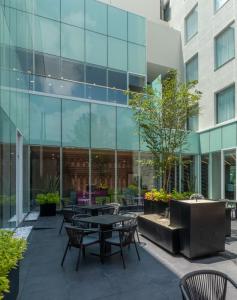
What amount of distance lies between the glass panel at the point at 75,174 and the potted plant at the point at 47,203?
112 cm

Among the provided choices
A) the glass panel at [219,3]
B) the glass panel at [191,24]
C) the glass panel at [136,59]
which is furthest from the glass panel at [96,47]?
the glass panel at [219,3]

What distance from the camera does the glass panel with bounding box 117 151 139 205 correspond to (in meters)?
14.0

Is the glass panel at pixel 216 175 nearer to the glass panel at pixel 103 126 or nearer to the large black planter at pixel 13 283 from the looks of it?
the glass panel at pixel 103 126

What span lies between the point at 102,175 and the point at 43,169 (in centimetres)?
296

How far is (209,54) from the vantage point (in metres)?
15.9

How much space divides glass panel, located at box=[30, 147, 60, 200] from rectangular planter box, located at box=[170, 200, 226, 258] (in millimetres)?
7472

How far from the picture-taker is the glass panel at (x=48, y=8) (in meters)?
13.8

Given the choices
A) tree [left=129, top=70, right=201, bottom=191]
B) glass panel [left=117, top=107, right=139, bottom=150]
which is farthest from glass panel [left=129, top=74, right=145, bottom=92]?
tree [left=129, top=70, right=201, bottom=191]

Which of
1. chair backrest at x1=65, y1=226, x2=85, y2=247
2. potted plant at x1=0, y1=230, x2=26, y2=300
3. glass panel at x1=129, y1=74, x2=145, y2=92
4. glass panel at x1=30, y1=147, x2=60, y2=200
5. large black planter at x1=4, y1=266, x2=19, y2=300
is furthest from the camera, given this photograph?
glass panel at x1=129, y1=74, x2=145, y2=92

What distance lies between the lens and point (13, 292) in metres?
3.76

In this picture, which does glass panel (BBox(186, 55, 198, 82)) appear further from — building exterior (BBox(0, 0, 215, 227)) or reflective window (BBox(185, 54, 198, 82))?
building exterior (BBox(0, 0, 215, 227))

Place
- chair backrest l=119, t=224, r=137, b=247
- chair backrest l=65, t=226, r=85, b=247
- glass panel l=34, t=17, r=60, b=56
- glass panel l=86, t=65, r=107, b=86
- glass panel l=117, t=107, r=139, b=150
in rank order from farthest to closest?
1. glass panel l=86, t=65, r=107, b=86
2. glass panel l=117, t=107, r=139, b=150
3. glass panel l=34, t=17, r=60, b=56
4. chair backrest l=119, t=224, r=137, b=247
5. chair backrest l=65, t=226, r=85, b=247

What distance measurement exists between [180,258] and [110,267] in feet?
5.34

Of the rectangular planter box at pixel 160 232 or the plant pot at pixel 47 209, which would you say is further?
the plant pot at pixel 47 209
